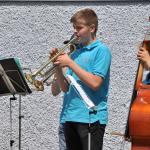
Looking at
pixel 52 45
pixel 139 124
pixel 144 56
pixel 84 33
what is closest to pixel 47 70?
pixel 84 33

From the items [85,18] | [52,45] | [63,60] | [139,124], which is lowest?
[139,124]

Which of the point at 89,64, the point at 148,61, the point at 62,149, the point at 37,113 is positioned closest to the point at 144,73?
the point at 148,61

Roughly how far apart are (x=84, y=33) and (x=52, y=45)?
201 centimetres

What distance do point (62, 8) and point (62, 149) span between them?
1.92 m

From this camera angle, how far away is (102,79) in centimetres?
407

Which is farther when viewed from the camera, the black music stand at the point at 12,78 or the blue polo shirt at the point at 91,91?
the black music stand at the point at 12,78

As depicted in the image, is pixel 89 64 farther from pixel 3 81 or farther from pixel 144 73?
pixel 3 81

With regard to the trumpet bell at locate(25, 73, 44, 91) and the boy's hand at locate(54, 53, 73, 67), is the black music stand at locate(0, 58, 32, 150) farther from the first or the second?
A: the boy's hand at locate(54, 53, 73, 67)

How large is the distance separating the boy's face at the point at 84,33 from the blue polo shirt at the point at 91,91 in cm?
5

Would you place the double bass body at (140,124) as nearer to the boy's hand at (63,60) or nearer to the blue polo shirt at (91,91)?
the blue polo shirt at (91,91)

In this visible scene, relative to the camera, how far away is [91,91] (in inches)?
161

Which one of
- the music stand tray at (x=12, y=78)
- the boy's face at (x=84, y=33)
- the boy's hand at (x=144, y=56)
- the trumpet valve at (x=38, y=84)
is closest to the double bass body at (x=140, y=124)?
the boy's hand at (x=144, y=56)

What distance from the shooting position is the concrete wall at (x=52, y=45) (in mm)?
5996

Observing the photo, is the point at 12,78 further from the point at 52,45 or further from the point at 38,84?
the point at 52,45
